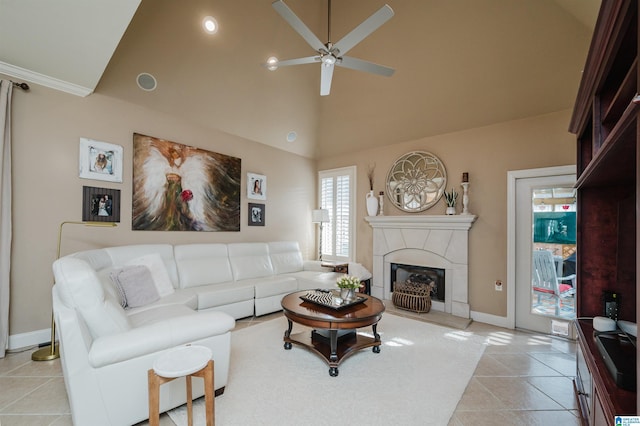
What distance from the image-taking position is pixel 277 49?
424 centimetres


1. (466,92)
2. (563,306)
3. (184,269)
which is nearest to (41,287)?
(184,269)

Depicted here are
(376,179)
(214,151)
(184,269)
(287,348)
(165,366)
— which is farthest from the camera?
(376,179)

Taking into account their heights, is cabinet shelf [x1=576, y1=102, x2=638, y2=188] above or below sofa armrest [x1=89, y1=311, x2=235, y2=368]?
above

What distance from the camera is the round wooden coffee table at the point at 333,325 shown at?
2625 millimetres

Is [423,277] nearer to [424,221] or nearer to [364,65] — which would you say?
[424,221]

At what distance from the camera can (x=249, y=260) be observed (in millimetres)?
4707

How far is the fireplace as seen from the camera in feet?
15.2

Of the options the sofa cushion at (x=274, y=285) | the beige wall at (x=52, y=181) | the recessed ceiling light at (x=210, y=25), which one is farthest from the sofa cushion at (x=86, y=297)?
the recessed ceiling light at (x=210, y=25)

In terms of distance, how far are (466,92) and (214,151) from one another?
3.92m

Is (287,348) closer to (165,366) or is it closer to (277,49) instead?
(165,366)

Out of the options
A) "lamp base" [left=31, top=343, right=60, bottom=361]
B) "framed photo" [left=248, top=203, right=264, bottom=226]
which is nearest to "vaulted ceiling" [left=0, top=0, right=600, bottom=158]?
"framed photo" [left=248, top=203, right=264, bottom=226]

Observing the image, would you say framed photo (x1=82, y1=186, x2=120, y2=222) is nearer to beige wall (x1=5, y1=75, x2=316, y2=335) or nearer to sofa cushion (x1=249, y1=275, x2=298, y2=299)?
beige wall (x1=5, y1=75, x2=316, y2=335)

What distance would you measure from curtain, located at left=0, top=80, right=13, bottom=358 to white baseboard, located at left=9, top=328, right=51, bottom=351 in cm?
9

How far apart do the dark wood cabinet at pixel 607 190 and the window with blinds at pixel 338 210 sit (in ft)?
12.7
